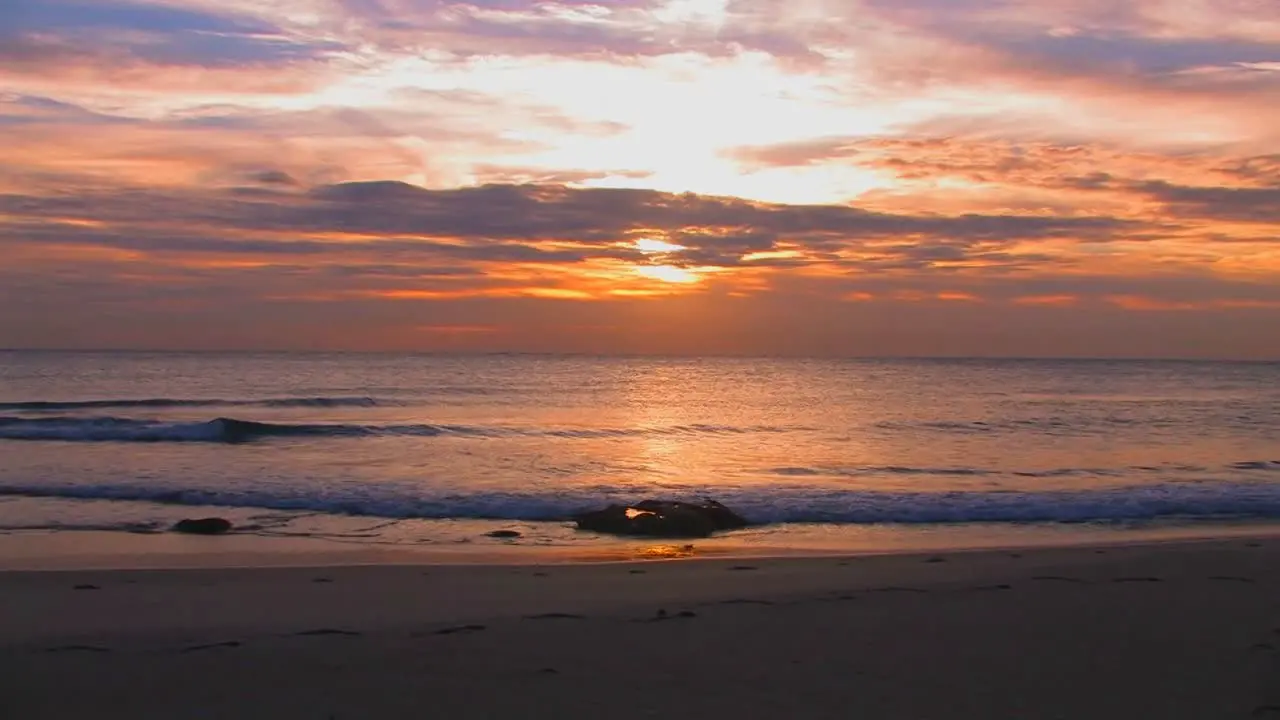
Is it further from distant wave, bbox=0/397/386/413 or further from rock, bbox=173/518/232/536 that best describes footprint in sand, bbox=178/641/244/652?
distant wave, bbox=0/397/386/413

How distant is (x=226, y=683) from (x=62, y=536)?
8.04 metres

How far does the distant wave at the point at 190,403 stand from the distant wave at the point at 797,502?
25.3 metres

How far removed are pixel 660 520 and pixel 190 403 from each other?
34.3 meters

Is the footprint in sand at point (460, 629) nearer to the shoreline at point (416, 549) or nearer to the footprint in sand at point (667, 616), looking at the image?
the footprint in sand at point (667, 616)

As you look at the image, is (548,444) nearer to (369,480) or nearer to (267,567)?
(369,480)

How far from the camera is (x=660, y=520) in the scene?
14.1m

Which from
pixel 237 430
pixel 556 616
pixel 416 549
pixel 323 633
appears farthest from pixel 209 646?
pixel 237 430

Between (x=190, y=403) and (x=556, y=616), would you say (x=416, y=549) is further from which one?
(x=190, y=403)

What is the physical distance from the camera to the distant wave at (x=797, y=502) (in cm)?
1608

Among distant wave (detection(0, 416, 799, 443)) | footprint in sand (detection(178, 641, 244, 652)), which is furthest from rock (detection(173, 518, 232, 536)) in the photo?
distant wave (detection(0, 416, 799, 443))

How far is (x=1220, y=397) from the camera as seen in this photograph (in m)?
54.8

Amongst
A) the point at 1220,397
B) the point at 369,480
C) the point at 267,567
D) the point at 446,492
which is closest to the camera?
the point at 267,567

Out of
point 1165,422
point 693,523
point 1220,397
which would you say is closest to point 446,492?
point 693,523

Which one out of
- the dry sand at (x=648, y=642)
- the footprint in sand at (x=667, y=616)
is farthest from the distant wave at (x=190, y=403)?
the footprint in sand at (x=667, y=616)
